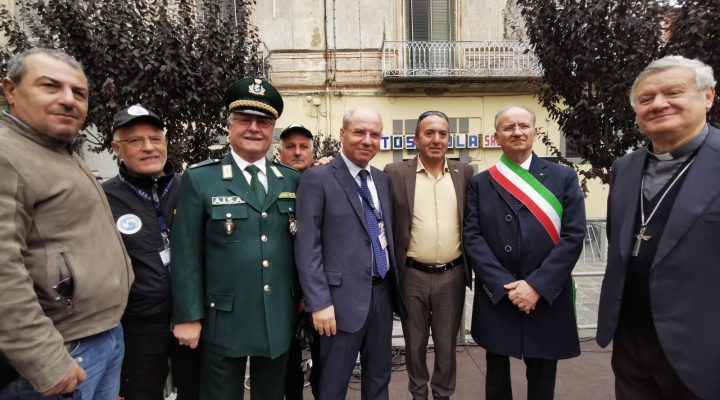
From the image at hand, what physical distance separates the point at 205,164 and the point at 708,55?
4.41 metres

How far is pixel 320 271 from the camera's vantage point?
2.16 m

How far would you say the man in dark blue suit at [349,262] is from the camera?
7.13 feet

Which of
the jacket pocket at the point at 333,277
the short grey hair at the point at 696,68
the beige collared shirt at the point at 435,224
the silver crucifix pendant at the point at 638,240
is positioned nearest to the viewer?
the short grey hair at the point at 696,68

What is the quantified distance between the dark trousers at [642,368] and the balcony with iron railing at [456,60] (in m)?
8.81

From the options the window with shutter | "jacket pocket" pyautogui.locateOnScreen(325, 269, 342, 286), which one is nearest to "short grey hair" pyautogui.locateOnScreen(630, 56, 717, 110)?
"jacket pocket" pyautogui.locateOnScreen(325, 269, 342, 286)

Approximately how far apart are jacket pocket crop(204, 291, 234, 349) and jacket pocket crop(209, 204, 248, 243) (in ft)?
1.02

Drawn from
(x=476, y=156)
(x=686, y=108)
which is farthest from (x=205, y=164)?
(x=476, y=156)

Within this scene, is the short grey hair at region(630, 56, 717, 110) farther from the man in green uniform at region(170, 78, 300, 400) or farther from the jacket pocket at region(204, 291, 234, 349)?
the jacket pocket at region(204, 291, 234, 349)

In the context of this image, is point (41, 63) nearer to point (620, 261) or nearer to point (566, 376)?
point (620, 261)

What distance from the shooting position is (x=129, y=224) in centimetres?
208

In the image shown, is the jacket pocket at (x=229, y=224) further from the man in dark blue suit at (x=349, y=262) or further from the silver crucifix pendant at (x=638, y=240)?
the silver crucifix pendant at (x=638, y=240)

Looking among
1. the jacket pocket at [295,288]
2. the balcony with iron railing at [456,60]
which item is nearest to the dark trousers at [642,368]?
the jacket pocket at [295,288]

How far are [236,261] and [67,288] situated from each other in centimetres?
73

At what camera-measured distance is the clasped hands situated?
2389 millimetres
